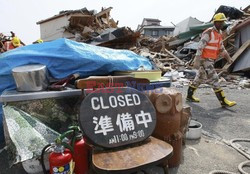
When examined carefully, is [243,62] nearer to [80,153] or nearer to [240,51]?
[240,51]

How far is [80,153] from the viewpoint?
2.17m

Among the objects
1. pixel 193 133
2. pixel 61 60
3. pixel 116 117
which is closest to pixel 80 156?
pixel 116 117

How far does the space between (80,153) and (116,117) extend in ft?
1.70

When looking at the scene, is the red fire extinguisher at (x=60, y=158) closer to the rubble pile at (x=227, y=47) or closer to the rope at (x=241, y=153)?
the rope at (x=241, y=153)

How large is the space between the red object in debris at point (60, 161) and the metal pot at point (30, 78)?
35.9 inches

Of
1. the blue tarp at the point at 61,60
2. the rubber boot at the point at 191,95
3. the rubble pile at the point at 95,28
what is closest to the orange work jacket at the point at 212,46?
the rubber boot at the point at 191,95

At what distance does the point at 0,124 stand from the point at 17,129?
0.76 m

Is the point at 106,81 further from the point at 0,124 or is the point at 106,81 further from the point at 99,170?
the point at 0,124

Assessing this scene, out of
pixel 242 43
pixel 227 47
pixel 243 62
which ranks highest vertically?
pixel 242 43

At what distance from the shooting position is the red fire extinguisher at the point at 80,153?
7.06ft

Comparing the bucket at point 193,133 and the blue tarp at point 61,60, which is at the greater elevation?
the blue tarp at point 61,60

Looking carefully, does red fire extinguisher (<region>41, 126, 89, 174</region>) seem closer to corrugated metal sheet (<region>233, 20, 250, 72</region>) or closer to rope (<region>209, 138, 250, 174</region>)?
rope (<region>209, 138, 250, 174</region>)

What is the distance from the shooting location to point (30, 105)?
2.40m

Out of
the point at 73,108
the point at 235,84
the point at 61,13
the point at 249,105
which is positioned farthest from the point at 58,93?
the point at 61,13
